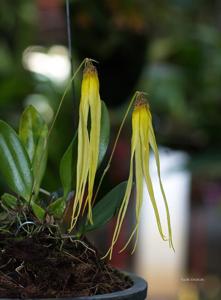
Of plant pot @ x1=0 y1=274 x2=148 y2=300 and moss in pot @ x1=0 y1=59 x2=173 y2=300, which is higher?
moss in pot @ x1=0 y1=59 x2=173 y2=300

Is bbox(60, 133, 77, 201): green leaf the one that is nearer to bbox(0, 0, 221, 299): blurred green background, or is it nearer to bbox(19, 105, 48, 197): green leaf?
bbox(19, 105, 48, 197): green leaf

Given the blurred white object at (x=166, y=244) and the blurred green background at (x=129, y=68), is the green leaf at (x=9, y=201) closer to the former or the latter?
the blurred green background at (x=129, y=68)

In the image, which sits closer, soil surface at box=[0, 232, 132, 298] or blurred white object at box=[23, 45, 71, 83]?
soil surface at box=[0, 232, 132, 298]

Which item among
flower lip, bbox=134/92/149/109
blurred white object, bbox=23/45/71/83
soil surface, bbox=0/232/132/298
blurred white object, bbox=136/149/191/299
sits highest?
flower lip, bbox=134/92/149/109

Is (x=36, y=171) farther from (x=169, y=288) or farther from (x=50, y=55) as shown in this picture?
(x=169, y=288)

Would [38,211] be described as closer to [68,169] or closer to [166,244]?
[68,169]

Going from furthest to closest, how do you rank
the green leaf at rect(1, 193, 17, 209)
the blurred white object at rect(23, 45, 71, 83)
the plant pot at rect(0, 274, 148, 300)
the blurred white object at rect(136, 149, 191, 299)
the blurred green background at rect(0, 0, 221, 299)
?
1. the blurred white object at rect(136, 149, 191, 299)
2. the blurred white object at rect(23, 45, 71, 83)
3. the blurred green background at rect(0, 0, 221, 299)
4. the green leaf at rect(1, 193, 17, 209)
5. the plant pot at rect(0, 274, 148, 300)

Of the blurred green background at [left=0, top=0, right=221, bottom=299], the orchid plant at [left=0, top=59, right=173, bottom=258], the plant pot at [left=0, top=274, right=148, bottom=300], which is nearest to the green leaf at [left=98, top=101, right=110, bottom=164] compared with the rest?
the orchid plant at [left=0, top=59, right=173, bottom=258]

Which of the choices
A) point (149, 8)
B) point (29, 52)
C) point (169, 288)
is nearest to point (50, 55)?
point (29, 52)
